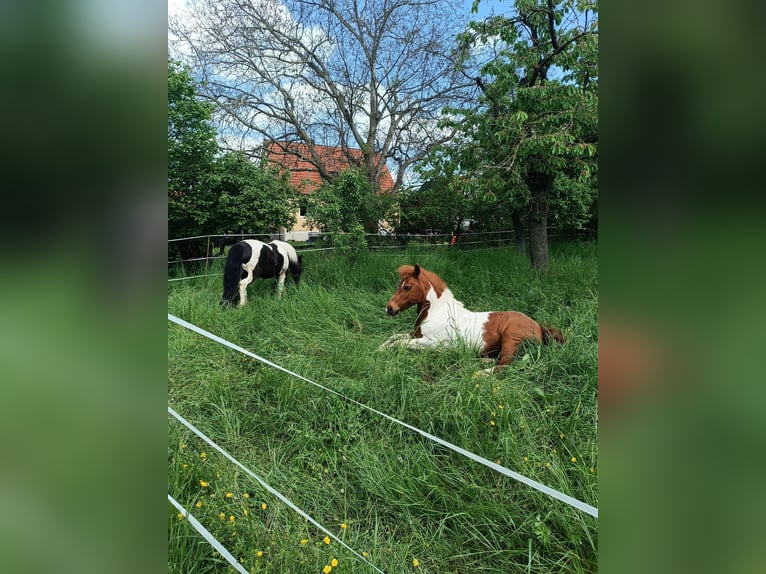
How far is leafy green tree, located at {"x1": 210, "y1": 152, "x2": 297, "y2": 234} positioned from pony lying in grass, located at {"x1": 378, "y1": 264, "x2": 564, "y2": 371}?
3.12 metres

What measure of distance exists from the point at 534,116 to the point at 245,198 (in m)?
3.42

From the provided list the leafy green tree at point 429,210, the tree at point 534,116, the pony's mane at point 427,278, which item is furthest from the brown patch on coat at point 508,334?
the leafy green tree at point 429,210

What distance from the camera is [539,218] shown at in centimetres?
445

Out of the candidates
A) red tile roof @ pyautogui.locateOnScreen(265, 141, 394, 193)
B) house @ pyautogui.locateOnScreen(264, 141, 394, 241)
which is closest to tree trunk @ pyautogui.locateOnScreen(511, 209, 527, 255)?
house @ pyautogui.locateOnScreen(264, 141, 394, 241)

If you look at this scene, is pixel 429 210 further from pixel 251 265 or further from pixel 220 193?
pixel 220 193

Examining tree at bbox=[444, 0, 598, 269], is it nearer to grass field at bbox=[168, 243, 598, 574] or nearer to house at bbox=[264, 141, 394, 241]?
grass field at bbox=[168, 243, 598, 574]

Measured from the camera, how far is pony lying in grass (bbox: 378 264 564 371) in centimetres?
267

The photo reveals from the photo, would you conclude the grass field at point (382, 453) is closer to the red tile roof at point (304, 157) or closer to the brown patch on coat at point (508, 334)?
the brown patch on coat at point (508, 334)

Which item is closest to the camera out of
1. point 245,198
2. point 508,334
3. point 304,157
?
point 508,334

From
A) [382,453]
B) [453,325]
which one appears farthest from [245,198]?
[382,453]

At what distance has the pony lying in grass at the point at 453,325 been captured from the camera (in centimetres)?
267
